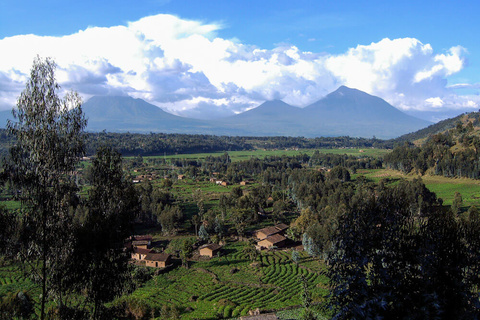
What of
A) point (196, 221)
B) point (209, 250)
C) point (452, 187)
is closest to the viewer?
point (209, 250)

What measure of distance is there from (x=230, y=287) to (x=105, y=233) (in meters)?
15.9

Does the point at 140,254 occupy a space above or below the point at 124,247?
below

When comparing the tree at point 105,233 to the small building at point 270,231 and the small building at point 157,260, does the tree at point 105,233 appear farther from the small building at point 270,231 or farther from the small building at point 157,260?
the small building at point 270,231

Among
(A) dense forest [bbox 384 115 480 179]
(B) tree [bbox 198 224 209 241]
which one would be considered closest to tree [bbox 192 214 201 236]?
(B) tree [bbox 198 224 209 241]

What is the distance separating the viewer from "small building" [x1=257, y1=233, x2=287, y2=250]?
112 ft

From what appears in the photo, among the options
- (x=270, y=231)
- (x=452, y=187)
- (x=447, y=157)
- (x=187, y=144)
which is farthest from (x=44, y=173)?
(x=187, y=144)

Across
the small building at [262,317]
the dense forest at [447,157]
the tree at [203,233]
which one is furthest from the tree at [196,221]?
the dense forest at [447,157]

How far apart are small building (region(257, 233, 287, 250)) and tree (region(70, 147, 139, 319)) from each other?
24.4m

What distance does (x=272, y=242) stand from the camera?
34.1m

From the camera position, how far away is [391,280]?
6387 mm

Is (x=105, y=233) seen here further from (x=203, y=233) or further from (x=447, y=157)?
(x=447, y=157)

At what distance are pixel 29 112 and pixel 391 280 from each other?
406 inches

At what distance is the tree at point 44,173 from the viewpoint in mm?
9266

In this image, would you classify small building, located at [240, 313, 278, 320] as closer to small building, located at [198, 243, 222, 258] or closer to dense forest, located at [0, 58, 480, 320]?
dense forest, located at [0, 58, 480, 320]
